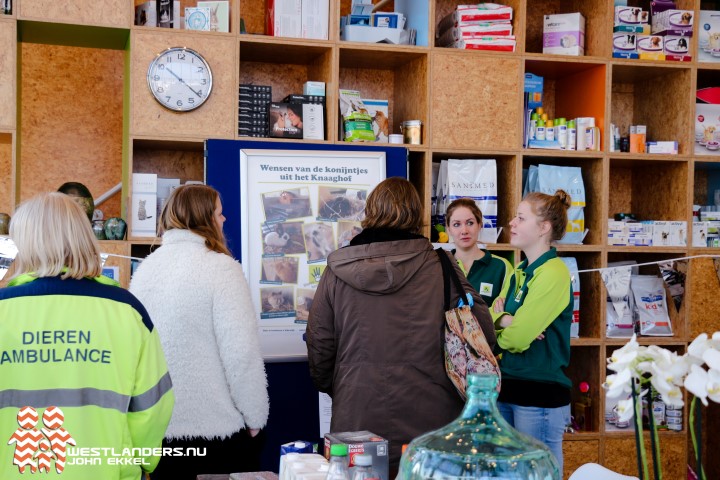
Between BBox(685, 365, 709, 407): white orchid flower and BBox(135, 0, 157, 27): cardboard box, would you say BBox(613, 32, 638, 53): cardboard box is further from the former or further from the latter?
BBox(685, 365, 709, 407): white orchid flower

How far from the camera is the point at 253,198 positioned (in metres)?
4.26

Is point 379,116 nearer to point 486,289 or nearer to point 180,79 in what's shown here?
point 180,79

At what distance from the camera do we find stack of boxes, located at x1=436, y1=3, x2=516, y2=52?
4.63 m

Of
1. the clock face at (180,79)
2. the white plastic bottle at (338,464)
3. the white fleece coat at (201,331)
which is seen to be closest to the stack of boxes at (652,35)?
the clock face at (180,79)

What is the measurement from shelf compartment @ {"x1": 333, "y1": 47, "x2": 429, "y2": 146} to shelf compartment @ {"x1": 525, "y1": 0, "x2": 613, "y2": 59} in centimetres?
86

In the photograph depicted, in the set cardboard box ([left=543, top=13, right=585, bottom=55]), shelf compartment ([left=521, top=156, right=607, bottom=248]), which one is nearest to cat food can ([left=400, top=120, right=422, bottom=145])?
shelf compartment ([left=521, top=156, right=607, bottom=248])

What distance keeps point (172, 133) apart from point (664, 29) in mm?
2820

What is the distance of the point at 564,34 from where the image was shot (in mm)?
4812

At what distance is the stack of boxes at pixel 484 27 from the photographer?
463 centimetres

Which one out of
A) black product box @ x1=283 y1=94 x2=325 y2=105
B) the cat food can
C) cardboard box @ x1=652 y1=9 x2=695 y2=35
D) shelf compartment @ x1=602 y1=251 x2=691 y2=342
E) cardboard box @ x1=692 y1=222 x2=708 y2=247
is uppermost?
cardboard box @ x1=652 y1=9 x2=695 y2=35

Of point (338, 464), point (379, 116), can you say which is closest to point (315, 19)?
point (379, 116)

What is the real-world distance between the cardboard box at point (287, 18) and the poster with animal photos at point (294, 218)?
0.62m

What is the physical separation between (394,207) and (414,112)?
1.95 meters

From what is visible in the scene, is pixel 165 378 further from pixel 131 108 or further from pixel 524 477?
pixel 131 108
